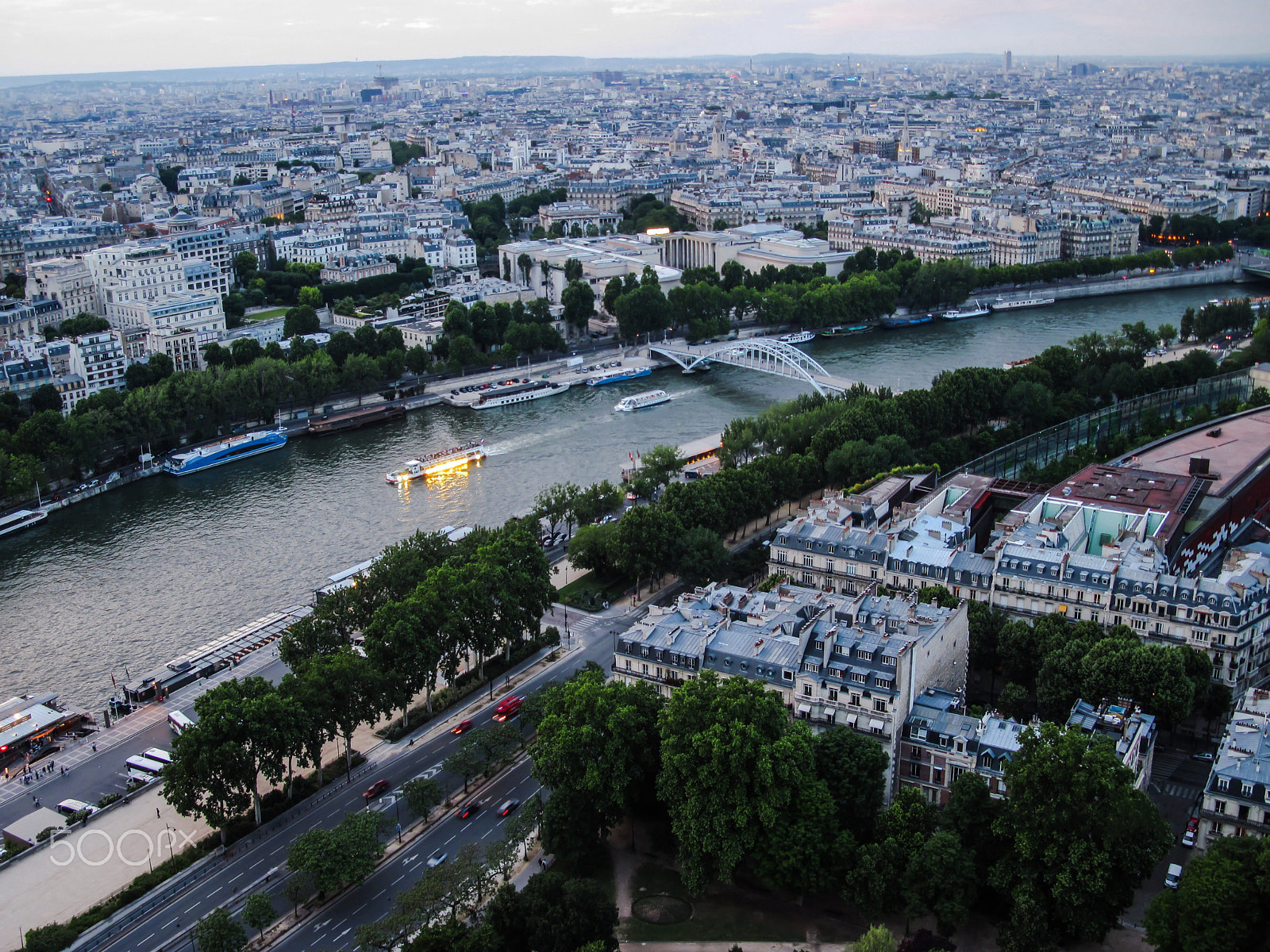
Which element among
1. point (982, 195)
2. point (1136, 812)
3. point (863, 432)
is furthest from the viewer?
point (982, 195)

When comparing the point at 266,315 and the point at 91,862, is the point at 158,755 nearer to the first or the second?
the point at 91,862

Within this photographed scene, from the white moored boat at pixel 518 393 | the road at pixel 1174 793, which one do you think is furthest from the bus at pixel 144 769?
the white moored boat at pixel 518 393

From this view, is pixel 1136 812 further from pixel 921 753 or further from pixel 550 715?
pixel 550 715

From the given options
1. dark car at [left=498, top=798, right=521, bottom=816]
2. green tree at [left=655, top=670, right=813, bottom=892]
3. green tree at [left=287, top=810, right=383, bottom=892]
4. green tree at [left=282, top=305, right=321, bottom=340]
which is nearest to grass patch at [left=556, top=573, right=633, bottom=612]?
dark car at [left=498, top=798, right=521, bottom=816]

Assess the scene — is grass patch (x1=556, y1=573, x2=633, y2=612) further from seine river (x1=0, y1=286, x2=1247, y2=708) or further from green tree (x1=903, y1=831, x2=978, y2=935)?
green tree (x1=903, y1=831, x2=978, y2=935)

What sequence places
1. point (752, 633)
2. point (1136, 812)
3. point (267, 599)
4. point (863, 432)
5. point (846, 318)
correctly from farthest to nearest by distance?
point (846, 318)
point (863, 432)
point (267, 599)
point (752, 633)
point (1136, 812)

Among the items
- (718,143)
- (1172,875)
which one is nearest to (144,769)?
(1172,875)

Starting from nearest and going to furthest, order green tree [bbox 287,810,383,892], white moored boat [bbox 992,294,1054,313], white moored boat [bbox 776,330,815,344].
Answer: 1. green tree [bbox 287,810,383,892]
2. white moored boat [bbox 776,330,815,344]
3. white moored boat [bbox 992,294,1054,313]

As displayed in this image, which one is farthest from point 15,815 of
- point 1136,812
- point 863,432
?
point 863,432
